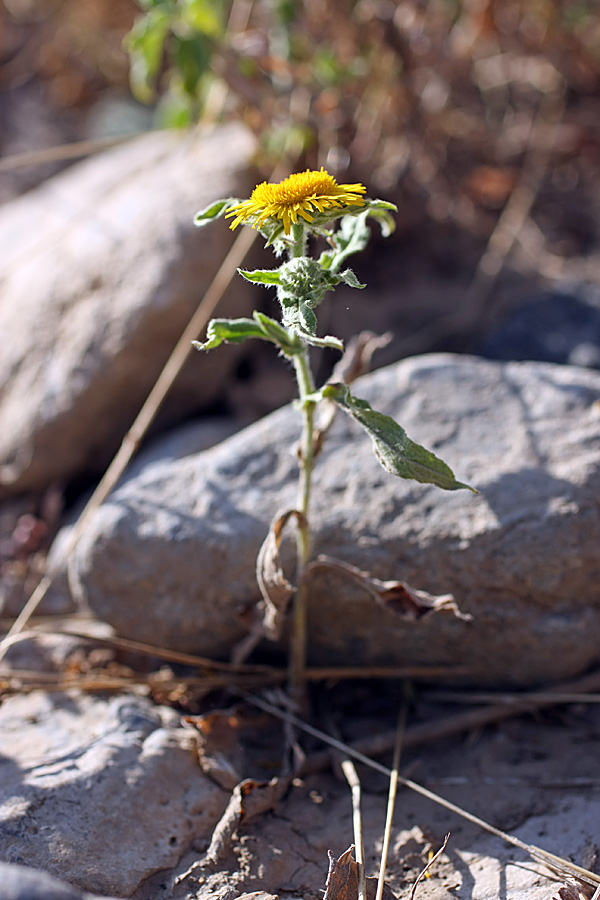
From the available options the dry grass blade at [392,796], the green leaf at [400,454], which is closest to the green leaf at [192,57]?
the green leaf at [400,454]

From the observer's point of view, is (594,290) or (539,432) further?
(594,290)

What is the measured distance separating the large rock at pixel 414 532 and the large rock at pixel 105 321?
1.81 feet

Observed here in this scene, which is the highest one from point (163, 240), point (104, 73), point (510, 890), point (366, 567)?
point (104, 73)

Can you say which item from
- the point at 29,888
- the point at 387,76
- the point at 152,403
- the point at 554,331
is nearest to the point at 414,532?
the point at 152,403

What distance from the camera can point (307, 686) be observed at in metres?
2.16

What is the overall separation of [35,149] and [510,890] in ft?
16.2

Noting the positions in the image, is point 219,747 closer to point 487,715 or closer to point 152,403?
point 487,715

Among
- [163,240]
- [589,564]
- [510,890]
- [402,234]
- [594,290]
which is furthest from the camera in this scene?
[402,234]

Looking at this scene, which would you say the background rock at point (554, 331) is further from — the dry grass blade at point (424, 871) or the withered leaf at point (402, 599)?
the dry grass blade at point (424, 871)

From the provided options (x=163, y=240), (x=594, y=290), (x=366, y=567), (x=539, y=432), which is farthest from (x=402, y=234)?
(x=366, y=567)

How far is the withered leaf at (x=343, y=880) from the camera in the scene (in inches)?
60.7

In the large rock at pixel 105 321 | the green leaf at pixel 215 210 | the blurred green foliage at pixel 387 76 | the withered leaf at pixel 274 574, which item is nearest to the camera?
the green leaf at pixel 215 210

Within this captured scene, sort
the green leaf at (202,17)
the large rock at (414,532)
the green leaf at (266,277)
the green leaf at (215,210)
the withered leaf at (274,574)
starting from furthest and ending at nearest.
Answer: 1. the green leaf at (202,17)
2. the large rock at (414,532)
3. the withered leaf at (274,574)
4. the green leaf at (215,210)
5. the green leaf at (266,277)

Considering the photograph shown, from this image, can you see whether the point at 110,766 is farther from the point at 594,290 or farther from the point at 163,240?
the point at 594,290
